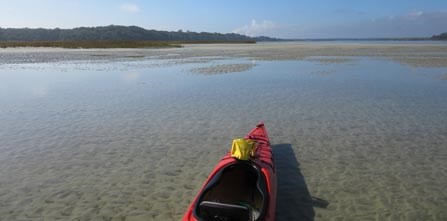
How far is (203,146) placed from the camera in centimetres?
975

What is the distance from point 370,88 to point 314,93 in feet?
10.6

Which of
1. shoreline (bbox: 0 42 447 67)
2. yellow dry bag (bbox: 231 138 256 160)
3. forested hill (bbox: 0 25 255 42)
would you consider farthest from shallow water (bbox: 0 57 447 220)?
forested hill (bbox: 0 25 255 42)

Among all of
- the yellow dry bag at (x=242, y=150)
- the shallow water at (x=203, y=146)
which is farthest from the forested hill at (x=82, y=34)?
the yellow dry bag at (x=242, y=150)

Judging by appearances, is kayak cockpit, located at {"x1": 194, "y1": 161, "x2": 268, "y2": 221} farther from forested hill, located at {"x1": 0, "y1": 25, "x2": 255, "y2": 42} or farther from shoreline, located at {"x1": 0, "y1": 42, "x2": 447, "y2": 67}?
forested hill, located at {"x1": 0, "y1": 25, "x2": 255, "y2": 42}

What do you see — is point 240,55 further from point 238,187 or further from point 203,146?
point 238,187

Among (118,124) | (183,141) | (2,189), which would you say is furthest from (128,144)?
(2,189)

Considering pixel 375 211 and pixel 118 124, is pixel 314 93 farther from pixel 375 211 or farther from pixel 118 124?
pixel 375 211

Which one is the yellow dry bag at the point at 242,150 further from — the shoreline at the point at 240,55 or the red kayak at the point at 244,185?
the shoreline at the point at 240,55

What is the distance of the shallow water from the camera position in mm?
6625

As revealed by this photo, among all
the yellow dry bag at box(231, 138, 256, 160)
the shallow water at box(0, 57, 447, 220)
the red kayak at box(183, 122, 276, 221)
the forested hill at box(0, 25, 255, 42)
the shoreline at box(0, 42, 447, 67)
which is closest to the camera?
the red kayak at box(183, 122, 276, 221)

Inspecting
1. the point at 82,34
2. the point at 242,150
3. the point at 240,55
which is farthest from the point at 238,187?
the point at 82,34

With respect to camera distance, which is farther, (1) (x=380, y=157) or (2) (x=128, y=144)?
(2) (x=128, y=144)

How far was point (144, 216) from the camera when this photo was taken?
6.19 metres

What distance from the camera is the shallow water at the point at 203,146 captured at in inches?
261
